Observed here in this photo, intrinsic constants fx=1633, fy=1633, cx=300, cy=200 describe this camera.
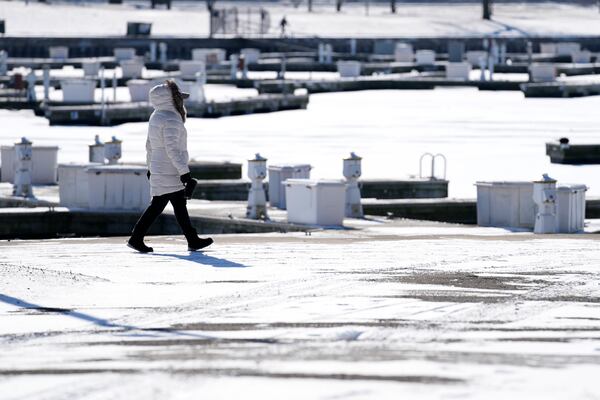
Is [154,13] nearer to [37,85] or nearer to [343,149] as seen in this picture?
[37,85]

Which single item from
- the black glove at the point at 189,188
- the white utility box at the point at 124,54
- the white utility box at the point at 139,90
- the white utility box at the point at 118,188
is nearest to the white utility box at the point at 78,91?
the white utility box at the point at 139,90

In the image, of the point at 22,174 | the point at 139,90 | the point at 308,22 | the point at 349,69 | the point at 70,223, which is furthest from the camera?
the point at 308,22

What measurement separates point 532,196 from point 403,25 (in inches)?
2914

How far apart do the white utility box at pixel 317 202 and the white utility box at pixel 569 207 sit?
95.8 inches

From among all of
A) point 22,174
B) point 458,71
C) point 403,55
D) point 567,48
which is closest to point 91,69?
point 458,71

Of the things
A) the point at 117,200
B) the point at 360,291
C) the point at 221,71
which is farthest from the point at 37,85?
the point at 360,291

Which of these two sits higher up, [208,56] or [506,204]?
[208,56]

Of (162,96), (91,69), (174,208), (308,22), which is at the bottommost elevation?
(174,208)

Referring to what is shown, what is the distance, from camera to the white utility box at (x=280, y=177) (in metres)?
21.0

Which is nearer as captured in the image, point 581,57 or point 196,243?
point 196,243

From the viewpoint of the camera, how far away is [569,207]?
A: 18391 millimetres

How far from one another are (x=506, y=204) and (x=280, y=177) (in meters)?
3.15

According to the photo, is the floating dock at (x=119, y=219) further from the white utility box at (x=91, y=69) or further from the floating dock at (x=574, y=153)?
the white utility box at (x=91, y=69)

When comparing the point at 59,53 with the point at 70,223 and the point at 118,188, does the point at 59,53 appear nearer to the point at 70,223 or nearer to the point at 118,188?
the point at 118,188
